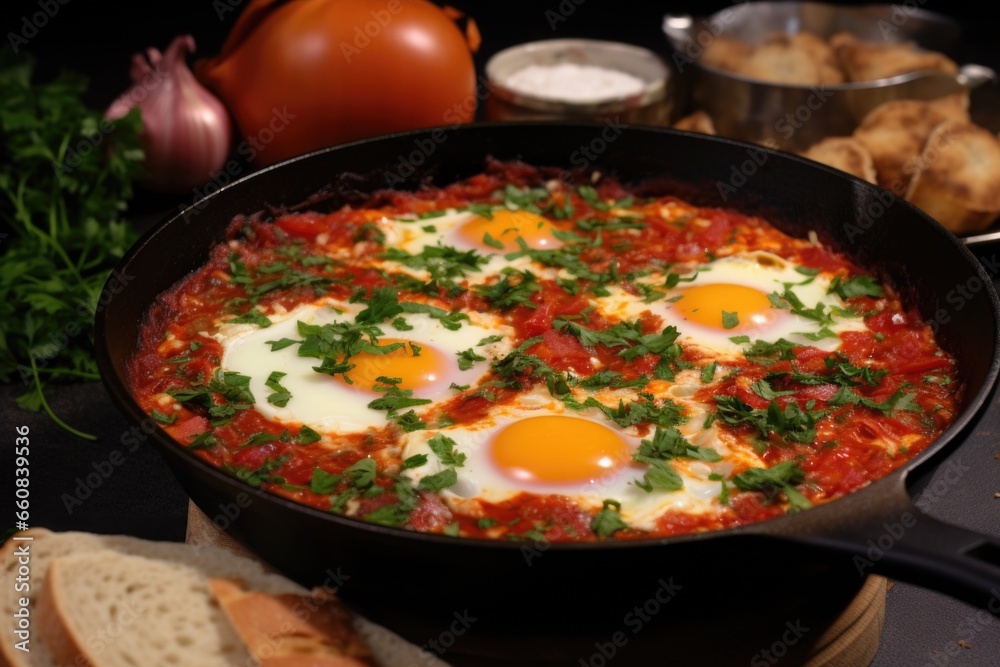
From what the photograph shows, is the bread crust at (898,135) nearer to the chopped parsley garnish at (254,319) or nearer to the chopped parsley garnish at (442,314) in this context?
the chopped parsley garnish at (442,314)

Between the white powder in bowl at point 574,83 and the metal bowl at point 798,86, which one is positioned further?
the white powder in bowl at point 574,83

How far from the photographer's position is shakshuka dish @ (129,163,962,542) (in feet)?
10.2

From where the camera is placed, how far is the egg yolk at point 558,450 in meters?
3.14

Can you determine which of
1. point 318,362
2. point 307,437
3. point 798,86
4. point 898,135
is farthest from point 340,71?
point 898,135

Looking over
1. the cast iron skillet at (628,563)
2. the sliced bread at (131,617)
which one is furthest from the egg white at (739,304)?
the sliced bread at (131,617)

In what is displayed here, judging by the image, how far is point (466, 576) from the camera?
8.30 feet

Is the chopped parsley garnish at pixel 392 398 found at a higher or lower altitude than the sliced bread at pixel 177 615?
higher

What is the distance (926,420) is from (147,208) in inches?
165

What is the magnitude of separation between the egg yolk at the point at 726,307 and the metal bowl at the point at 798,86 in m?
1.98

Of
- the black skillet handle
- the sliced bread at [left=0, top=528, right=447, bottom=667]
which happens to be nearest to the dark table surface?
the black skillet handle

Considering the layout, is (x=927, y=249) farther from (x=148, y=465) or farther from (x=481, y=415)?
(x=148, y=465)

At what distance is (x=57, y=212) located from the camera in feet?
17.1

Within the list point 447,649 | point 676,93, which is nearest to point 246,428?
point 447,649

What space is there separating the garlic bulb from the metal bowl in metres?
2.65
